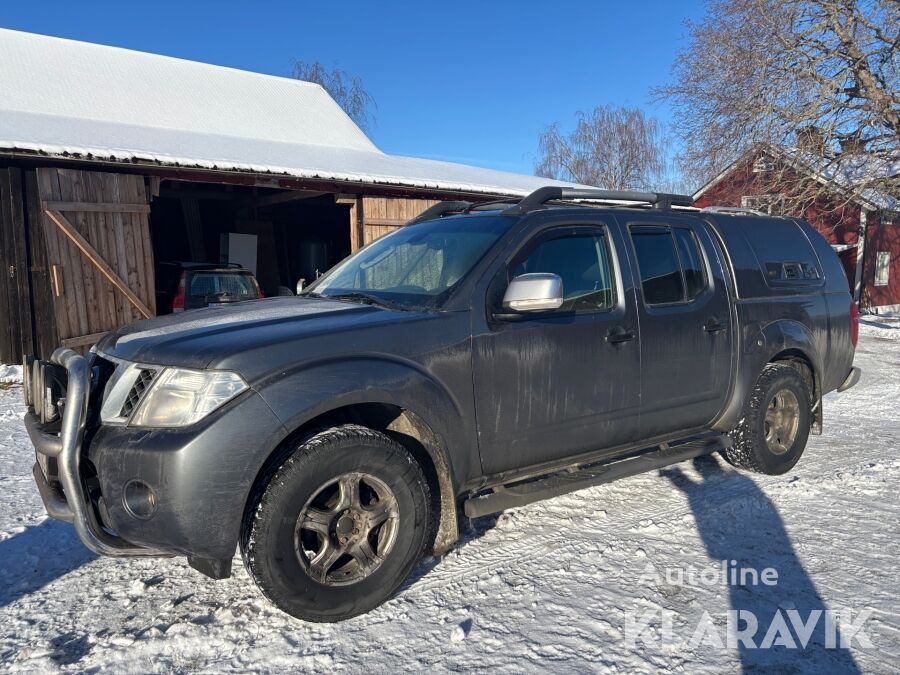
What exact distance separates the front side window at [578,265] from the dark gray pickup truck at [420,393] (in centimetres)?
1

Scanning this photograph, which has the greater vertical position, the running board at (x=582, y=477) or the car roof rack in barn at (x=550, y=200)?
the car roof rack in barn at (x=550, y=200)

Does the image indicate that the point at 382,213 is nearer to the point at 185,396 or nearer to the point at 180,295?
the point at 180,295

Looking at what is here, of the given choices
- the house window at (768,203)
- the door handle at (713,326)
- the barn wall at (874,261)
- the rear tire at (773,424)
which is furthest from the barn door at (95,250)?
the barn wall at (874,261)

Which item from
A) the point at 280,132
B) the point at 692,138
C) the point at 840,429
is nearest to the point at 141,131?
the point at 280,132

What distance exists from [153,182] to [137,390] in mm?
8804

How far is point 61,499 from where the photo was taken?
286cm

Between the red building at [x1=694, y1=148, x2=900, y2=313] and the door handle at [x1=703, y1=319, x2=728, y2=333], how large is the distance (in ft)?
53.0

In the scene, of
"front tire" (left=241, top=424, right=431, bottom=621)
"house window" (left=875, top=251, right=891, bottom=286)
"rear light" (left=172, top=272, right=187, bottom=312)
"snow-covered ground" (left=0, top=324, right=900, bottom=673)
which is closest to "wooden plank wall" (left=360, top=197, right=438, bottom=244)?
"rear light" (left=172, top=272, right=187, bottom=312)

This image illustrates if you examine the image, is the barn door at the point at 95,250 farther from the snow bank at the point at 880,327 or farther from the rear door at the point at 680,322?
the snow bank at the point at 880,327

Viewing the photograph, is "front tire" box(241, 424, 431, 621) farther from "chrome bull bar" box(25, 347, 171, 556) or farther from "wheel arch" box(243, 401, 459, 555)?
"chrome bull bar" box(25, 347, 171, 556)

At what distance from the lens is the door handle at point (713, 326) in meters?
4.27

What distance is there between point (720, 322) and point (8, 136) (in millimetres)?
9206

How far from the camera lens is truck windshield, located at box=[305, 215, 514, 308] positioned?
350cm

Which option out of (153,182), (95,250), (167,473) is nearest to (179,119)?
(153,182)
